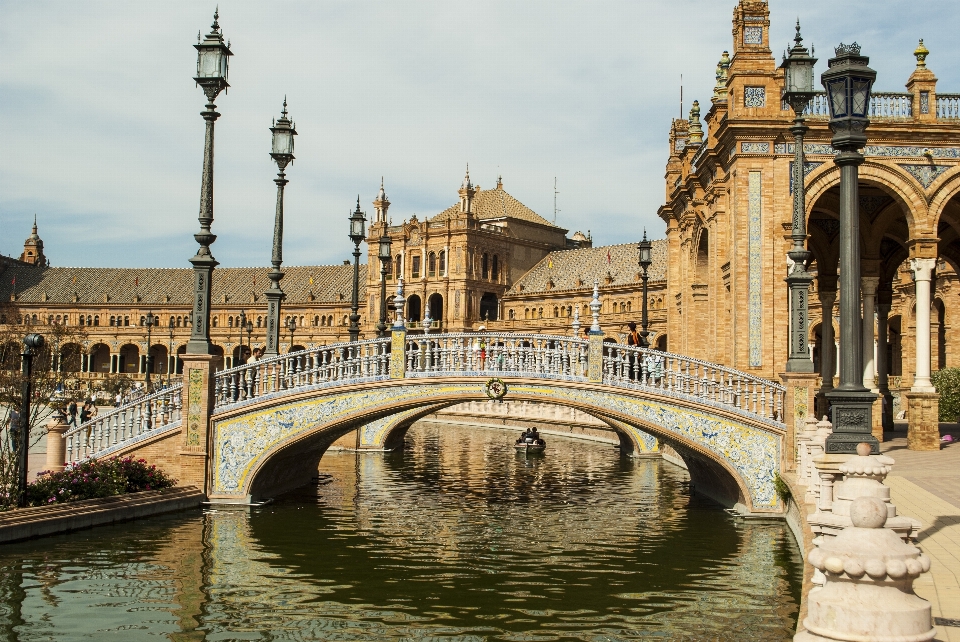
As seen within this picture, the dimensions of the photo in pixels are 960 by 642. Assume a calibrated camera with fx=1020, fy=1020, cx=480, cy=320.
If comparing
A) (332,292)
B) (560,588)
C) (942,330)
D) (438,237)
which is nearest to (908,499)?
(560,588)

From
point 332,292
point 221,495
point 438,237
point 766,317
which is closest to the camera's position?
point 221,495

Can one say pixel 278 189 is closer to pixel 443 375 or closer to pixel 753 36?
pixel 443 375

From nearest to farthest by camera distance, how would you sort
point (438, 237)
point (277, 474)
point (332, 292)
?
point (277, 474) < point (438, 237) < point (332, 292)

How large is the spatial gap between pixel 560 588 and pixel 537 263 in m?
90.4

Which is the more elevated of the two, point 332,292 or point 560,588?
point 332,292

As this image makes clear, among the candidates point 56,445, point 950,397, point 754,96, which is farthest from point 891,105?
point 56,445

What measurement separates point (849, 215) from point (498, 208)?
3688 inches

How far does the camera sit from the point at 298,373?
67.6 ft

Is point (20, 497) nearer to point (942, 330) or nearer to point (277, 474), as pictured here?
point (277, 474)

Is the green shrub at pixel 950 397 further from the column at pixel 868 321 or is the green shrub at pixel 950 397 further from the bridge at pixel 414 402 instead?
the bridge at pixel 414 402

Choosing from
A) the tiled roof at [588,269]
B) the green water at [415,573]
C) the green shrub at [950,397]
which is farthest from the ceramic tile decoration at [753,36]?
the tiled roof at [588,269]

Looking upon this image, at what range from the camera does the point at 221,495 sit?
66.1ft

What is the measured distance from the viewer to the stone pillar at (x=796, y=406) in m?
18.6

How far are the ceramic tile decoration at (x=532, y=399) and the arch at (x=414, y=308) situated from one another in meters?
81.7
